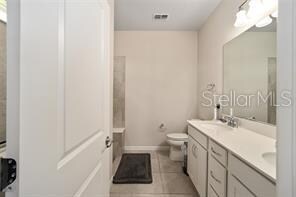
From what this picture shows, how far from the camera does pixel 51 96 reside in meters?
0.58

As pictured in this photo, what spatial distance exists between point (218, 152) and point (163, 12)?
2.45 m

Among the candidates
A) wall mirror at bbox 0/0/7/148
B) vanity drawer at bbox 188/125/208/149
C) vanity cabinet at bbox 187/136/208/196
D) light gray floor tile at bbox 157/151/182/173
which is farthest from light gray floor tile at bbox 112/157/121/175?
wall mirror at bbox 0/0/7/148

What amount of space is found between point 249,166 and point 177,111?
2.89m

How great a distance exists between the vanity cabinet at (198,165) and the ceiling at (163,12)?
79.5 inches

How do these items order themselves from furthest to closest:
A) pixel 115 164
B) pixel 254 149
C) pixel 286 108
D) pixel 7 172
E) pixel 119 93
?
1. pixel 119 93
2. pixel 115 164
3. pixel 254 149
4. pixel 286 108
5. pixel 7 172

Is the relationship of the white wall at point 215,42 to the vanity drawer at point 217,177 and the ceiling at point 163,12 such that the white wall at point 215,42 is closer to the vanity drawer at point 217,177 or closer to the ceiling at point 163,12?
the ceiling at point 163,12

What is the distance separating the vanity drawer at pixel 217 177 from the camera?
1.42 m

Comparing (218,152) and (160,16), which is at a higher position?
(160,16)

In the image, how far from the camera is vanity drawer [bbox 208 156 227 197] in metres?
1.42

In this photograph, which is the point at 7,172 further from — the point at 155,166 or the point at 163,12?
the point at 163,12

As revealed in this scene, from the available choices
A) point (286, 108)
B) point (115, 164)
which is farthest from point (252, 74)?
point (115, 164)

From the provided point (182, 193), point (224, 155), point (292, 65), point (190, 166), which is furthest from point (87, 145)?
point (190, 166)

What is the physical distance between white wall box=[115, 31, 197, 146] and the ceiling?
0.90ft

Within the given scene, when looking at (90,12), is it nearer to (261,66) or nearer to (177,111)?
(261,66)
